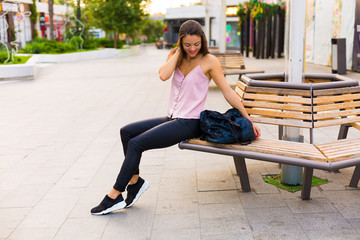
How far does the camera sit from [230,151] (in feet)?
11.5

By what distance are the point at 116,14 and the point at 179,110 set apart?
3136 centimetres

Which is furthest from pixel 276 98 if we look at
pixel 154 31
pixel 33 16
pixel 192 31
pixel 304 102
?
pixel 154 31

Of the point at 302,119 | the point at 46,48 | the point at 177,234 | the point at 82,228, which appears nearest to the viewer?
the point at 177,234

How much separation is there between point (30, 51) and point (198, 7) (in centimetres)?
3063

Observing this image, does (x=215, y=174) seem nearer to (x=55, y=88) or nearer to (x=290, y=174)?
(x=290, y=174)

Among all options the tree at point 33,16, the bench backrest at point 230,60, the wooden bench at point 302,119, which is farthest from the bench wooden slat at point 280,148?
the tree at point 33,16

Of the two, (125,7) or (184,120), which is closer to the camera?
(184,120)

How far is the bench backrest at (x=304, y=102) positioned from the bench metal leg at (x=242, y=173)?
1.32 feet

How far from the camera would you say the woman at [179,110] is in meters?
3.54

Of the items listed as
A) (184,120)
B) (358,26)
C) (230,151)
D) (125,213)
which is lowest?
(125,213)

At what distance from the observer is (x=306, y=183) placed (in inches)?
146

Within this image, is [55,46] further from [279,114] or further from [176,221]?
[176,221]

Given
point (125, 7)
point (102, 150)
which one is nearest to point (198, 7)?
point (125, 7)

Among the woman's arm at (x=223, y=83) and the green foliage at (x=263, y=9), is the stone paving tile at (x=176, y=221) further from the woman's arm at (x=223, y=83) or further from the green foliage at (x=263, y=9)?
the green foliage at (x=263, y=9)
